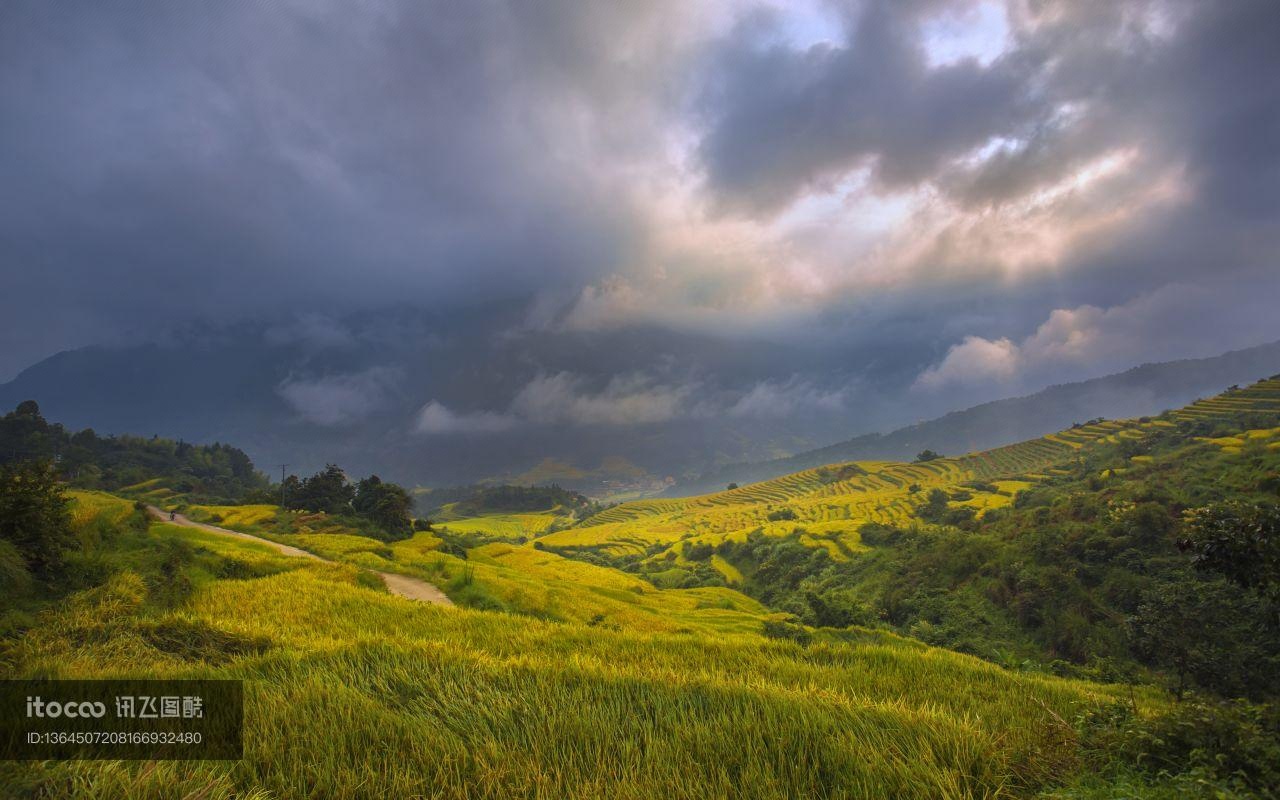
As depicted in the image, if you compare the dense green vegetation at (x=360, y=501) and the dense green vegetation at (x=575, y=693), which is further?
the dense green vegetation at (x=360, y=501)

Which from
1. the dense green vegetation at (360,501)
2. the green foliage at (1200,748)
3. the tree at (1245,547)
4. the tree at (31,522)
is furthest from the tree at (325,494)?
the tree at (1245,547)

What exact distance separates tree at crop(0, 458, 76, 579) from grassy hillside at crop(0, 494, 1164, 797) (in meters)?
4.16

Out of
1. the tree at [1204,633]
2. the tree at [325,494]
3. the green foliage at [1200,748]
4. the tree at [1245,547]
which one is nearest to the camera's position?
the green foliage at [1200,748]

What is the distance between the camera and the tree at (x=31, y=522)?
31.7 ft

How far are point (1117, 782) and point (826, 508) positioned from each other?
114 metres

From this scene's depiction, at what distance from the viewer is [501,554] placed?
1992 inches

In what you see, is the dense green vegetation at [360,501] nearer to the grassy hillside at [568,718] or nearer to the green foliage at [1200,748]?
the grassy hillside at [568,718]

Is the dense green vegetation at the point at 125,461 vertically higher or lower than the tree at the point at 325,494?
higher

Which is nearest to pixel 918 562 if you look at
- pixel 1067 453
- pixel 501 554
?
pixel 501 554

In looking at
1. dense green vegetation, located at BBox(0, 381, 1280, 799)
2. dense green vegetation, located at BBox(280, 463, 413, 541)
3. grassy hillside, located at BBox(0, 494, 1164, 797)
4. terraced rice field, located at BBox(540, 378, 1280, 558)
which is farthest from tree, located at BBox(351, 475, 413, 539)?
terraced rice field, located at BBox(540, 378, 1280, 558)

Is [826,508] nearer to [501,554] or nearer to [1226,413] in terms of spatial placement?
[1226,413]

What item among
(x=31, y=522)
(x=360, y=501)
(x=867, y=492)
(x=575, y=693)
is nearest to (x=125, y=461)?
(x=360, y=501)

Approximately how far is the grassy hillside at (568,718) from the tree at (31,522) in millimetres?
4156

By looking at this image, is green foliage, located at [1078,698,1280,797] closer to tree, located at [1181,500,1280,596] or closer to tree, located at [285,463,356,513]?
tree, located at [1181,500,1280,596]
